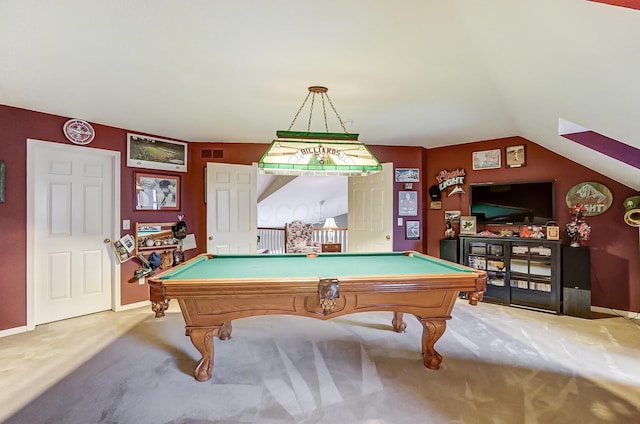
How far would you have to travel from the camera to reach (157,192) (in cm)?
430

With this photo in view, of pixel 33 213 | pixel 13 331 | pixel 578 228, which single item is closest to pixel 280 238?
pixel 33 213

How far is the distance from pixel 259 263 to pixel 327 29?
74.7 inches

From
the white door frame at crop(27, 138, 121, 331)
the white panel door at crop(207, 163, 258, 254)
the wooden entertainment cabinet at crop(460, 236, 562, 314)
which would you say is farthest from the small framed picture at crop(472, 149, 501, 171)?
the white door frame at crop(27, 138, 121, 331)

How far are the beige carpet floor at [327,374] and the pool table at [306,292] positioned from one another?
295mm

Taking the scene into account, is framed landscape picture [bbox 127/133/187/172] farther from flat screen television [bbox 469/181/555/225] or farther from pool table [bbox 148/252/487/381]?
flat screen television [bbox 469/181/555/225]

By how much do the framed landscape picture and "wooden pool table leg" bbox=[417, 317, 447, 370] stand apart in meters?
3.81

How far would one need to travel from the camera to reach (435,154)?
5.10 metres

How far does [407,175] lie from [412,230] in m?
0.87

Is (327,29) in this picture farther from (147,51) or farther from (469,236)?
(469,236)

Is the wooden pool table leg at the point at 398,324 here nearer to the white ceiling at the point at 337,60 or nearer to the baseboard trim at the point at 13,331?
the white ceiling at the point at 337,60

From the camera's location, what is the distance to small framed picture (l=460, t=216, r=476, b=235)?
4.50 meters

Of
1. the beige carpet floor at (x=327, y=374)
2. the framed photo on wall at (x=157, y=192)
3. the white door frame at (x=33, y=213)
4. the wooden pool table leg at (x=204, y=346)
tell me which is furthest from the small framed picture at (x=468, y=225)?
the white door frame at (x=33, y=213)

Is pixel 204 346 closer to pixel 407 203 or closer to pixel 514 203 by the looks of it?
pixel 407 203

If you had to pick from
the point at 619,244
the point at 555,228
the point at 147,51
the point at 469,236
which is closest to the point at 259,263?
the point at 147,51
